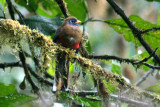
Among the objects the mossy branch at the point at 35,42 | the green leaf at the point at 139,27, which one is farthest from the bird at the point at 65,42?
the green leaf at the point at 139,27

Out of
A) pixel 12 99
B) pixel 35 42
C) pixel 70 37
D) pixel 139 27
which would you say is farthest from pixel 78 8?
pixel 12 99


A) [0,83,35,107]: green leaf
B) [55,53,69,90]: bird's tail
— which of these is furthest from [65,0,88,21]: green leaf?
[0,83,35,107]: green leaf

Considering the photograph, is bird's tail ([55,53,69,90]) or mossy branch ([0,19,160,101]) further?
bird's tail ([55,53,69,90])

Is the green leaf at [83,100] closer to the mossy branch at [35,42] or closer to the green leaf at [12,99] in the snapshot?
the mossy branch at [35,42]

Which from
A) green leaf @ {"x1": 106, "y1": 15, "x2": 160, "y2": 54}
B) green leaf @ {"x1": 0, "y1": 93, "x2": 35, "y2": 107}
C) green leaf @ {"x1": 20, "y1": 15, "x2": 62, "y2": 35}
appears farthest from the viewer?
green leaf @ {"x1": 106, "y1": 15, "x2": 160, "y2": 54}

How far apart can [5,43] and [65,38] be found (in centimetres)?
88

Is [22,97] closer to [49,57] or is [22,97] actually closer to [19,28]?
[49,57]

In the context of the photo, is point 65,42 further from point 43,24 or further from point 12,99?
point 12,99

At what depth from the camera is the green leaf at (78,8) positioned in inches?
149

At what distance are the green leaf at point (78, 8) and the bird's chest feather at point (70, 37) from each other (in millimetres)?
599

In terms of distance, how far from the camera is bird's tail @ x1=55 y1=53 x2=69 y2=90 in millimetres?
2844

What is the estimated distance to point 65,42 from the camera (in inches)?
124

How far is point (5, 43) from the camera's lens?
249 centimetres

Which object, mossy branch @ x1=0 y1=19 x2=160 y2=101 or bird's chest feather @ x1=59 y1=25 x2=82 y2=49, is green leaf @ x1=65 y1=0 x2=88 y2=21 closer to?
bird's chest feather @ x1=59 y1=25 x2=82 y2=49
